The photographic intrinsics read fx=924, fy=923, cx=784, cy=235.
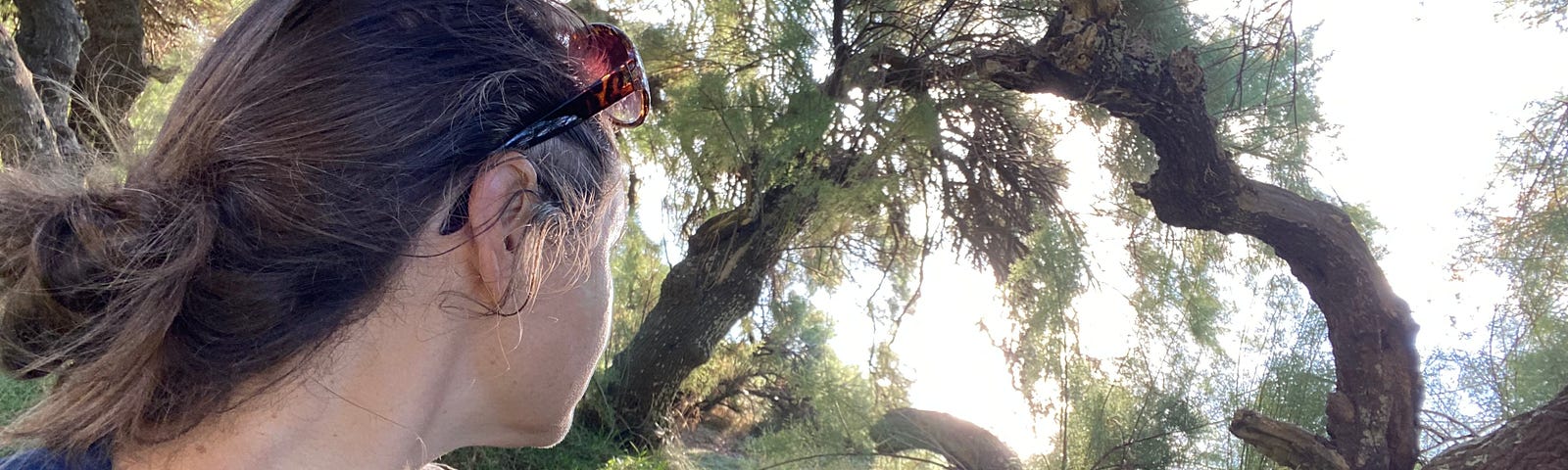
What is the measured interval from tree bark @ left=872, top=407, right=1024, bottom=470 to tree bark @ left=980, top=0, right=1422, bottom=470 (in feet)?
3.23

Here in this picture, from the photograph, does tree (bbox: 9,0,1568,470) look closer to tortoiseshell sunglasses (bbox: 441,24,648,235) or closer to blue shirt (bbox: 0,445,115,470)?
blue shirt (bbox: 0,445,115,470)

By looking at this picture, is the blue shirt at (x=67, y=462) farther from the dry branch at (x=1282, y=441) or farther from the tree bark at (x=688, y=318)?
the tree bark at (x=688, y=318)

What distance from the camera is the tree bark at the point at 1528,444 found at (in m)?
1.86

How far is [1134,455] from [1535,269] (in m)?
1.14

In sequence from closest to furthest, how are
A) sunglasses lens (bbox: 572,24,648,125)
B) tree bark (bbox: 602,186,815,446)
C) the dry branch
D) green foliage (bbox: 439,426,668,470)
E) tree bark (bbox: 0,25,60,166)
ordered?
1. sunglasses lens (bbox: 572,24,648,125)
2. tree bark (bbox: 0,25,60,166)
3. the dry branch
4. green foliage (bbox: 439,426,668,470)
5. tree bark (bbox: 602,186,815,446)

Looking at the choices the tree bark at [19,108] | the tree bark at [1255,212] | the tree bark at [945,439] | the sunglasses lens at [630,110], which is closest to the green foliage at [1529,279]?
the tree bark at [1255,212]

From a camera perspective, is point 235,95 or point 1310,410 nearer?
point 235,95

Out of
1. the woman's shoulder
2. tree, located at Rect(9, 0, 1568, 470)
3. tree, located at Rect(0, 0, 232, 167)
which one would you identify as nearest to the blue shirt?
the woman's shoulder

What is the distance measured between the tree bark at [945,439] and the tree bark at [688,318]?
1.12m

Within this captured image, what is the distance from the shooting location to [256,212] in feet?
2.24

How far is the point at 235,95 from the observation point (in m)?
0.71

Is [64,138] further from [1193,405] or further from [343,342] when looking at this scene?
[1193,405]

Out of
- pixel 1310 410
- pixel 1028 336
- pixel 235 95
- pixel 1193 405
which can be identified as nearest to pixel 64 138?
pixel 235 95

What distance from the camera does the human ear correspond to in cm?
74
